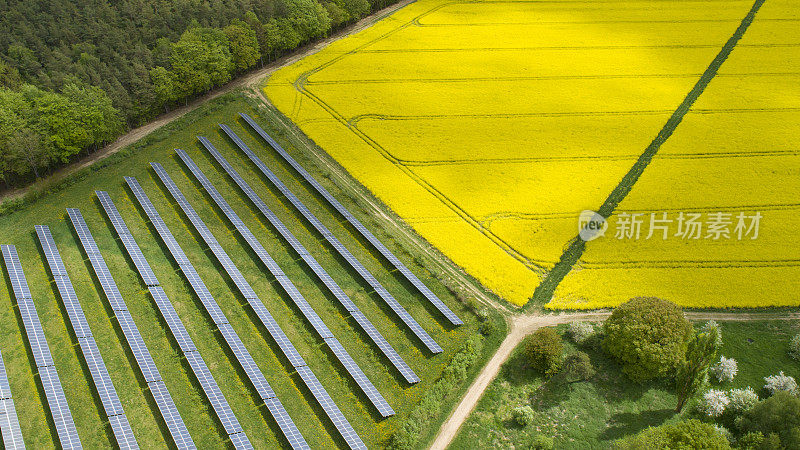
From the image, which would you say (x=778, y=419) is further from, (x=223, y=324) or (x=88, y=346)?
(x=88, y=346)

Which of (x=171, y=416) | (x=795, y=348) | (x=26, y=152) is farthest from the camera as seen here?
(x=26, y=152)

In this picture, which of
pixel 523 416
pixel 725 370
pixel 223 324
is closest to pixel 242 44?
pixel 223 324

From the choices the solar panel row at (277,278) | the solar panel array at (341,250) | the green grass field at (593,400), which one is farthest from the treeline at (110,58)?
the green grass field at (593,400)

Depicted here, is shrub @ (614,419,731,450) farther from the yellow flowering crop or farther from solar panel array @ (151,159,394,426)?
solar panel array @ (151,159,394,426)

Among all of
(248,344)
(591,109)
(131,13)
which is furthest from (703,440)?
(131,13)

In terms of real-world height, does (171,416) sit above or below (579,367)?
below

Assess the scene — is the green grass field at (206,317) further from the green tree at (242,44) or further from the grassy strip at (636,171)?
the green tree at (242,44)
